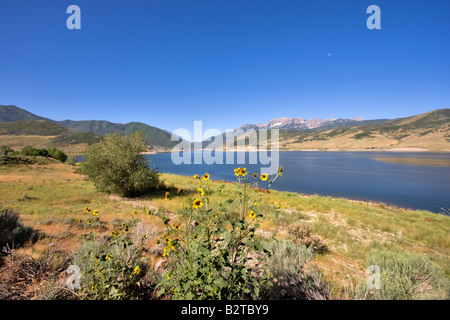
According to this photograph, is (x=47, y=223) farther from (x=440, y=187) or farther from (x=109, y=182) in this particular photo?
(x=440, y=187)

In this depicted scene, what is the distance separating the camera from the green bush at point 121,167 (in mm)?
16078

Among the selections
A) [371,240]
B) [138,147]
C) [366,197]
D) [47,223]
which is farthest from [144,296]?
[366,197]

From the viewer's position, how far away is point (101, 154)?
16766 millimetres

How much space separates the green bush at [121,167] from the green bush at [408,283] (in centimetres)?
1647

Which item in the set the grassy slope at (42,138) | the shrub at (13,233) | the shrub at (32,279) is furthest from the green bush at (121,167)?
the grassy slope at (42,138)

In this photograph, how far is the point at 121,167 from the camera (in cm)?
1628

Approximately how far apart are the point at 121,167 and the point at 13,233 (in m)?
11.8

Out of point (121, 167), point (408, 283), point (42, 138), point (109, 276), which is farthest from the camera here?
point (42, 138)

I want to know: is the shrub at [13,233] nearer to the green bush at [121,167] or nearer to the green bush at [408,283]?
the green bush at [408,283]

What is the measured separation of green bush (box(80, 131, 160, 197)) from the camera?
52.7ft

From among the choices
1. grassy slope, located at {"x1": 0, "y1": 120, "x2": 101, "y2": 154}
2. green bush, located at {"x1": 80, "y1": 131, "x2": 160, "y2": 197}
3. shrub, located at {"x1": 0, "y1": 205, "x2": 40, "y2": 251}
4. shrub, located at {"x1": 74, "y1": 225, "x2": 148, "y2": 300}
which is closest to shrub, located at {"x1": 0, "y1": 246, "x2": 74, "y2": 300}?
shrub, located at {"x1": 74, "y1": 225, "x2": 148, "y2": 300}

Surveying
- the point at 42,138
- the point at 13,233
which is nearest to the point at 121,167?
the point at 13,233

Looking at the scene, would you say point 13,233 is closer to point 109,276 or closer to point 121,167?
point 109,276
